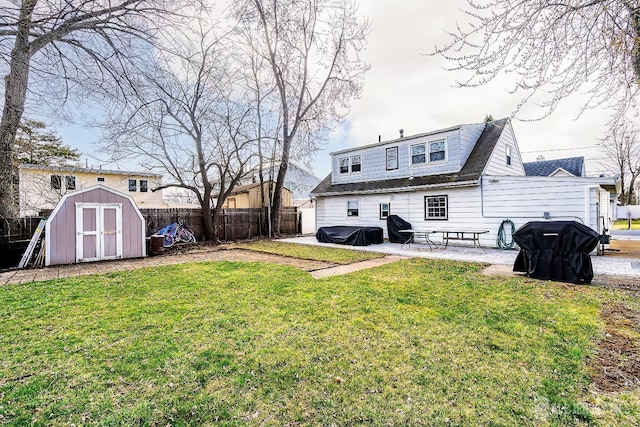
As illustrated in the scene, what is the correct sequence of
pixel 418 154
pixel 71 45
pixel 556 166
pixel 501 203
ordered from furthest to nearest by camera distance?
pixel 556 166
pixel 418 154
pixel 501 203
pixel 71 45

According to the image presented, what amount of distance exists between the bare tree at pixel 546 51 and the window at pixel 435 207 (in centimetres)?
844

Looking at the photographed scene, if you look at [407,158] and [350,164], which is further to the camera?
[350,164]

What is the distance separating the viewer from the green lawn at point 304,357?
7.19ft

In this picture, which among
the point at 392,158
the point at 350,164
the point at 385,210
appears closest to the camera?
the point at 385,210

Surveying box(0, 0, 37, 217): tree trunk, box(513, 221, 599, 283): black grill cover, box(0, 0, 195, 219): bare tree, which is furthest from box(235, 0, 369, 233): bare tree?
box(513, 221, 599, 283): black grill cover

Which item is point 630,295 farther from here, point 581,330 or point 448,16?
point 448,16

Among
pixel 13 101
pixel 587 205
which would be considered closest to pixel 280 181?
pixel 13 101

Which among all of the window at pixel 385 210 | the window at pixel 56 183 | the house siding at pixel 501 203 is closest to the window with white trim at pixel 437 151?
the house siding at pixel 501 203

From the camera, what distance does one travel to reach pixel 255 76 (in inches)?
680

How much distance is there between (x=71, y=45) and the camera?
5.25 metres

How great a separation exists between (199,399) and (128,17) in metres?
6.07

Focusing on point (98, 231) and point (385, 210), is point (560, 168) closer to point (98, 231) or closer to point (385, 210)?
point (385, 210)

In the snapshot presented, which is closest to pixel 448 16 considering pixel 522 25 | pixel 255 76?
pixel 522 25

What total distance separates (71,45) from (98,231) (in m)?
5.46
